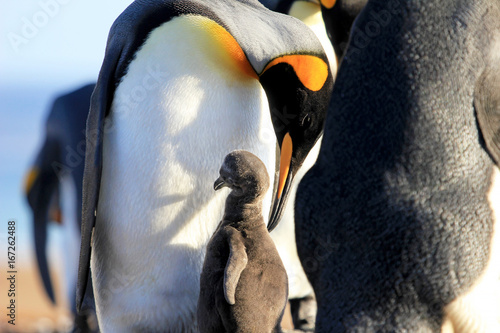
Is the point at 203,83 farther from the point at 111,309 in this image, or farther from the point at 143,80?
the point at 111,309

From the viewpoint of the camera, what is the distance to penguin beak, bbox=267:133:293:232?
1.86 metres

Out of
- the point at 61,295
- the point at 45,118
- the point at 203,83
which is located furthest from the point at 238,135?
the point at 61,295

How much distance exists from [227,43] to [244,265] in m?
0.64

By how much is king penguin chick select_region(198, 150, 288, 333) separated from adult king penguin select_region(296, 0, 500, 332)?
0.40m

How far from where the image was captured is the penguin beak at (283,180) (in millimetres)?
1861

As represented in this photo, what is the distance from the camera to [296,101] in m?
1.79

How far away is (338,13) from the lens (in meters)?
2.40

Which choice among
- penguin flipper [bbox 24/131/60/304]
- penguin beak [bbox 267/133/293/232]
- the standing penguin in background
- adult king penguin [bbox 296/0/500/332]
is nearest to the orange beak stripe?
penguin beak [bbox 267/133/293/232]

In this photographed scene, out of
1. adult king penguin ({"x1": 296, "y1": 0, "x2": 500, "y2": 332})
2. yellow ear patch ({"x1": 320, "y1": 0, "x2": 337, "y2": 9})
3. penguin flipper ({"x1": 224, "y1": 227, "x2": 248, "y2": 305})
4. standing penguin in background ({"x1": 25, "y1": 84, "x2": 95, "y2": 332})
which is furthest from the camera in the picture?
standing penguin in background ({"x1": 25, "y1": 84, "x2": 95, "y2": 332})

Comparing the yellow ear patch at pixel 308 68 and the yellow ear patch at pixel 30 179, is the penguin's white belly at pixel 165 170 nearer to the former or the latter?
the yellow ear patch at pixel 308 68

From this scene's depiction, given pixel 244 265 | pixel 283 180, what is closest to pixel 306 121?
pixel 283 180

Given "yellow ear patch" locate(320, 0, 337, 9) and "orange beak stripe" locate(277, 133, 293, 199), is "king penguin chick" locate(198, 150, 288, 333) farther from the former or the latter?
"yellow ear patch" locate(320, 0, 337, 9)

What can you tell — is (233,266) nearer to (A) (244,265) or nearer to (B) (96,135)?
(A) (244,265)

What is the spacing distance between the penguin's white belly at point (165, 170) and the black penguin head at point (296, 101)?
103mm
